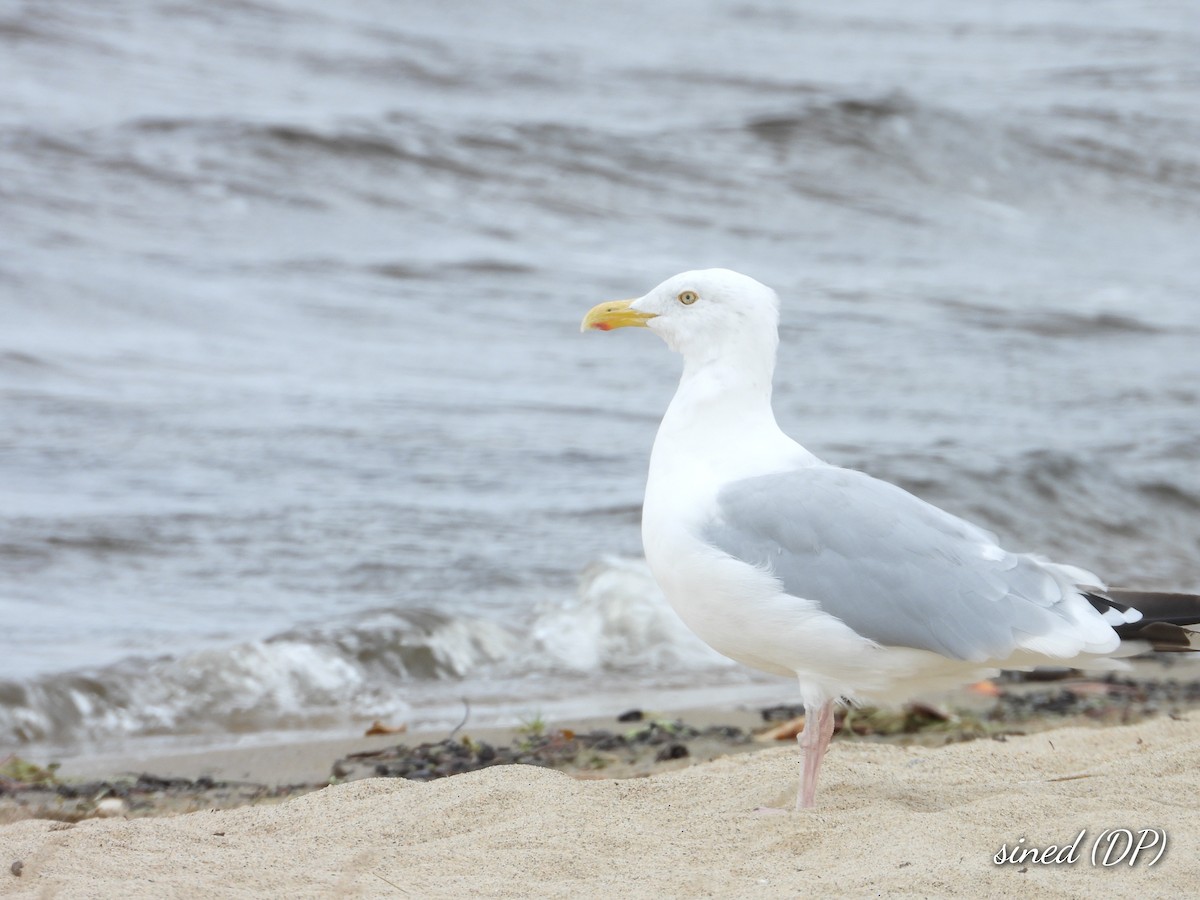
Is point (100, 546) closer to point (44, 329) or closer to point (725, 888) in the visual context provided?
point (44, 329)

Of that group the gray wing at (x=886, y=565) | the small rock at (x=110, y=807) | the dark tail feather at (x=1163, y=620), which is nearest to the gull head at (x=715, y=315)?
the gray wing at (x=886, y=565)

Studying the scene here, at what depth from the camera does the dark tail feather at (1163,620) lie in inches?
135

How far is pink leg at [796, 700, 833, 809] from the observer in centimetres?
356

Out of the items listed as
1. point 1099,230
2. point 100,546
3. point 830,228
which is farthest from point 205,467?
point 1099,230

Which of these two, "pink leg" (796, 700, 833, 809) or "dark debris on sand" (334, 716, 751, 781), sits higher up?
"pink leg" (796, 700, 833, 809)

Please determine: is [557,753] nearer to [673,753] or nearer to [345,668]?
[673,753]

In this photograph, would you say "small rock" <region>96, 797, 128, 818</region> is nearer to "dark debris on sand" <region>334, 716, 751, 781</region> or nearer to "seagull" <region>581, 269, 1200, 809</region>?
"dark debris on sand" <region>334, 716, 751, 781</region>

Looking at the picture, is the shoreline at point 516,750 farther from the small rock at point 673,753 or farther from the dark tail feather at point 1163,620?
the dark tail feather at point 1163,620

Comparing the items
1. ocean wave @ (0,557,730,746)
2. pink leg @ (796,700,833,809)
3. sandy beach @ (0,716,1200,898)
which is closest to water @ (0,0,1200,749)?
ocean wave @ (0,557,730,746)

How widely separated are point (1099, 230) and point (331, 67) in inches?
347

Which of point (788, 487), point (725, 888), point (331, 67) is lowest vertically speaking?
point (725, 888)

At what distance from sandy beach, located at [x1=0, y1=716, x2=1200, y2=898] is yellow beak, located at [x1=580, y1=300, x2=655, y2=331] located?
1214 mm

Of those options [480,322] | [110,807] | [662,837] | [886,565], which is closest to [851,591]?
[886,565]

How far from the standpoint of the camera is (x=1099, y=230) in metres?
16.1
